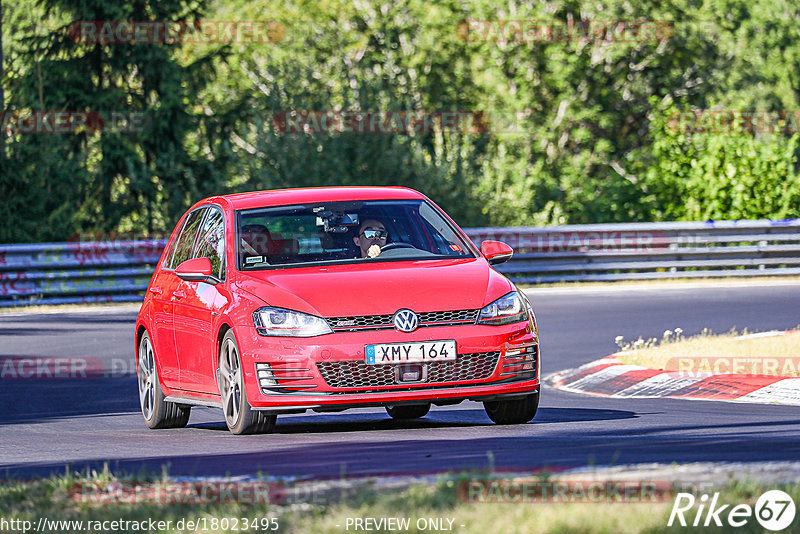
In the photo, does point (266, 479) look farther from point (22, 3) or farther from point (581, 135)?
point (22, 3)

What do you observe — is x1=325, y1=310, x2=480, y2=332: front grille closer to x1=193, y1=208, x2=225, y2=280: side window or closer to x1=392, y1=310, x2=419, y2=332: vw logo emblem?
x1=392, y1=310, x2=419, y2=332: vw logo emblem

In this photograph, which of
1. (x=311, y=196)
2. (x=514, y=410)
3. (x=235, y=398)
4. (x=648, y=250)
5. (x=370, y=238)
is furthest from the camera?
(x=648, y=250)

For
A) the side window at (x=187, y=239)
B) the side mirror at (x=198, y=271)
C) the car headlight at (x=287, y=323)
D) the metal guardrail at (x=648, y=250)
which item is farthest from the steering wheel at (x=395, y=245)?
the metal guardrail at (x=648, y=250)

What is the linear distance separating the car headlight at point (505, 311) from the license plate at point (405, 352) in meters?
0.36

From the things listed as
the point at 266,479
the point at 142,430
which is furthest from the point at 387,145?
the point at 266,479

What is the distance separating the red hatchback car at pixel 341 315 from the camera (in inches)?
370

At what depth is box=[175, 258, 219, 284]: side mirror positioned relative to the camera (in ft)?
33.8

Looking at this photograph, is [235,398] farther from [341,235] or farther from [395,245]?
[395,245]

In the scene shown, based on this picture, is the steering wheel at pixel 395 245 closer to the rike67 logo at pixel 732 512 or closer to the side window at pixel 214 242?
the side window at pixel 214 242

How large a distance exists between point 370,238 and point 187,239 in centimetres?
188

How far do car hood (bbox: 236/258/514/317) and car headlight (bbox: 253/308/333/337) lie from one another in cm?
4

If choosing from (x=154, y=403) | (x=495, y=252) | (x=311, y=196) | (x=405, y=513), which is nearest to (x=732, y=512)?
(x=405, y=513)

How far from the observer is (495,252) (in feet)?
35.0

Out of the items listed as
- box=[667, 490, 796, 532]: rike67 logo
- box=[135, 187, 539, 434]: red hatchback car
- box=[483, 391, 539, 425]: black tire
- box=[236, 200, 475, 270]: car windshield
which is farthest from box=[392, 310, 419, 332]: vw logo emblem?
box=[667, 490, 796, 532]: rike67 logo
